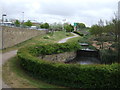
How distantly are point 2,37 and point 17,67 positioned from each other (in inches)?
326

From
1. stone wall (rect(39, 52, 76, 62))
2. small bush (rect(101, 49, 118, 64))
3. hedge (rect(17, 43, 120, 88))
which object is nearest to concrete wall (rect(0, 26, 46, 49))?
stone wall (rect(39, 52, 76, 62))

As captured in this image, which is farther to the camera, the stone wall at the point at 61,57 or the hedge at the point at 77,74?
the stone wall at the point at 61,57

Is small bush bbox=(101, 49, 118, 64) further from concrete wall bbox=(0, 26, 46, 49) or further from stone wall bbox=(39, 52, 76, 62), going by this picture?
concrete wall bbox=(0, 26, 46, 49)

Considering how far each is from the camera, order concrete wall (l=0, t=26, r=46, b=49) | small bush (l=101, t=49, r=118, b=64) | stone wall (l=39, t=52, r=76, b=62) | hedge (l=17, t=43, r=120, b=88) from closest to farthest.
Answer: hedge (l=17, t=43, r=120, b=88), small bush (l=101, t=49, r=118, b=64), stone wall (l=39, t=52, r=76, b=62), concrete wall (l=0, t=26, r=46, b=49)

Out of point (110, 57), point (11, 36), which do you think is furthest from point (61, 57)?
point (11, 36)

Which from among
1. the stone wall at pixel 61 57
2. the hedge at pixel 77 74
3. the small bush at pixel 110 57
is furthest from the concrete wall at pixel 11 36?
the small bush at pixel 110 57

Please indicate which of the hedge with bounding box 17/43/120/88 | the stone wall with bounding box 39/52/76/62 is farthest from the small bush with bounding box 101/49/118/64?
the hedge with bounding box 17/43/120/88

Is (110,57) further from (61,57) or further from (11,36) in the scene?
(11,36)

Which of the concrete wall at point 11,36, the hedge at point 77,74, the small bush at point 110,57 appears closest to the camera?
the hedge at point 77,74

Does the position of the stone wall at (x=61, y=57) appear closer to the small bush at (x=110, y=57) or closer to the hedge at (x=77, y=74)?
the small bush at (x=110, y=57)

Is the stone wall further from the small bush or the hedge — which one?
the hedge

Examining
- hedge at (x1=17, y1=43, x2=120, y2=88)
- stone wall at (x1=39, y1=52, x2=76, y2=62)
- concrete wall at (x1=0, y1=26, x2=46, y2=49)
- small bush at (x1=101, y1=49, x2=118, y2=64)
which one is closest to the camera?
hedge at (x1=17, y1=43, x2=120, y2=88)

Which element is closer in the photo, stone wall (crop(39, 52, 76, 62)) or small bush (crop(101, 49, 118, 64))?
→ small bush (crop(101, 49, 118, 64))

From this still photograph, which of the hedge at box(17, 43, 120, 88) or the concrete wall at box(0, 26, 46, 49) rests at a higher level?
the concrete wall at box(0, 26, 46, 49)
